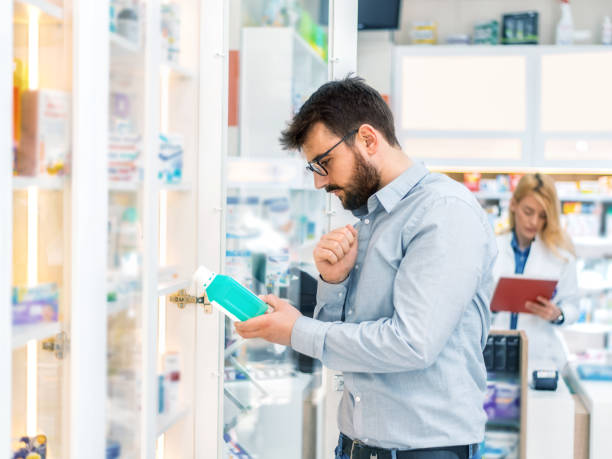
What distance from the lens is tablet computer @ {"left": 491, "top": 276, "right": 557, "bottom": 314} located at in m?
3.72

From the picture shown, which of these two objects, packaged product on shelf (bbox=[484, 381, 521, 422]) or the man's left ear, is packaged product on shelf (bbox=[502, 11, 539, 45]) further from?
the man's left ear

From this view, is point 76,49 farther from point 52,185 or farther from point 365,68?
point 365,68

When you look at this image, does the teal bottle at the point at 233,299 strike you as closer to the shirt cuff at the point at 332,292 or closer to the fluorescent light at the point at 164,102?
the shirt cuff at the point at 332,292

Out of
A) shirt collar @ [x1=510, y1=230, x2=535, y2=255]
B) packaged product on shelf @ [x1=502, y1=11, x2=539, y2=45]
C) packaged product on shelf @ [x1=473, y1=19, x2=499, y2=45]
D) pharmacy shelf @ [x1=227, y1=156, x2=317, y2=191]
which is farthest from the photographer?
packaged product on shelf @ [x1=473, y1=19, x2=499, y2=45]

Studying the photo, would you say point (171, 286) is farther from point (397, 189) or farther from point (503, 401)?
point (503, 401)

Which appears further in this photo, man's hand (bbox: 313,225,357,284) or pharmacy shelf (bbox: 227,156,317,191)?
pharmacy shelf (bbox: 227,156,317,191)

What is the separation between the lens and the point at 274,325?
1648mm

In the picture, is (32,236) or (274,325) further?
(32,236)

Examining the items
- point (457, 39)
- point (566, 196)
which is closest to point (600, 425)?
point (566, 196)

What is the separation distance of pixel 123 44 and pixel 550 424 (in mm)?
2678

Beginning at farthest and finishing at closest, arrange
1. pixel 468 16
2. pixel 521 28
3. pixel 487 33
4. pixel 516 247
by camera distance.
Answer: pixel 468 16 → pixel 487 33 → pixel 521 28 → pixel 516 247

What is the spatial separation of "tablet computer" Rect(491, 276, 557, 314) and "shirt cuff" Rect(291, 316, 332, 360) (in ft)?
7.63

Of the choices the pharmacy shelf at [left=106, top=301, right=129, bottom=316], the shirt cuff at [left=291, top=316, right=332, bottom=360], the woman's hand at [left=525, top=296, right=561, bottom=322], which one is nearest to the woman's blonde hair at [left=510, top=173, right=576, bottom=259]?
the woman's hand at [left=525, top=296, right=561, bottom=322]

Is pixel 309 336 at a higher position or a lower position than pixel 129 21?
lower
